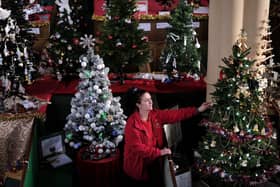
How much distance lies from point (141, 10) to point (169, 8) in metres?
0.57

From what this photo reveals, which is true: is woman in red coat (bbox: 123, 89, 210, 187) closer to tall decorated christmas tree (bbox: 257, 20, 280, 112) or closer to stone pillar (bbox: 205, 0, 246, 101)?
stone pillar (bbox: 205, 0, 246, 101)

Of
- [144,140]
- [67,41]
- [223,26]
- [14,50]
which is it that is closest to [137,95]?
[144,140]

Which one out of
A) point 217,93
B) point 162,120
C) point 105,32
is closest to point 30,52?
point 105,32

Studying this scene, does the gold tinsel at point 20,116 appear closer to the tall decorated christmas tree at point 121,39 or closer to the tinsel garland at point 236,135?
the tall decorated christmas tree at point 121,39

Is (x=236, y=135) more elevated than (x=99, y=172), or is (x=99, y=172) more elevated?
(x=236, y=135)

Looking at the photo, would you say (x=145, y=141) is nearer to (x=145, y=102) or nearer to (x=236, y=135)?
(x=145, y=102)

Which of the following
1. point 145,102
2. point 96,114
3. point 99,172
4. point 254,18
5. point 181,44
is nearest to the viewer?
point 145,102

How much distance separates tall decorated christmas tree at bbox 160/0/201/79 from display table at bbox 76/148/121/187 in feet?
7.72

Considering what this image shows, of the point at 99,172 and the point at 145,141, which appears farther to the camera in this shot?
the point at 99,172

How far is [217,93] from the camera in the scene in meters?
5.16

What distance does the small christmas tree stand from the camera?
590cm

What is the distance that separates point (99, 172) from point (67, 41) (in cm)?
243

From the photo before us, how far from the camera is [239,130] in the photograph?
5090mm

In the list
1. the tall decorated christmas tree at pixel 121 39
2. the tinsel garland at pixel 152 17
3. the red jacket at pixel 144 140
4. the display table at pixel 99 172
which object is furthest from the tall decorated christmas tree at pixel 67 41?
the red jacket at pixel 144 140
